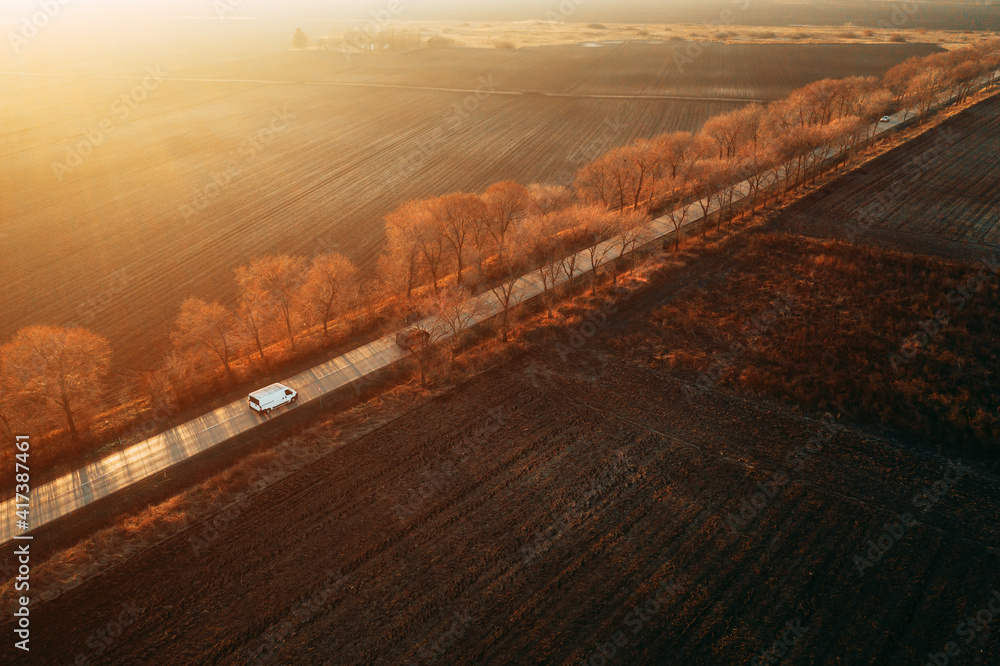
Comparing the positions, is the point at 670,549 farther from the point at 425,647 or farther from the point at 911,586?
the point at 425,647

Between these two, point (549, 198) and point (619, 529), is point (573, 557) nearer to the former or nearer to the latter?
point (619, 529)

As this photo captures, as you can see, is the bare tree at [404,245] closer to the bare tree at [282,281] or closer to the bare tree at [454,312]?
the bare tree at [454,312]

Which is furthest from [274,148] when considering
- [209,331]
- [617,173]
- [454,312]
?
[454,312]

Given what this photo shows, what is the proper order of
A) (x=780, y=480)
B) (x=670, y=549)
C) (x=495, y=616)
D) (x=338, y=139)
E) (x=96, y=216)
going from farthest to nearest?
(x=338, y=139) < (x=96, y=216) < (x=780, y=480) < (x=670, y=549) < (x=495, y=616)

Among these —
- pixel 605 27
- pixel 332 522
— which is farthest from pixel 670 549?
pixel 605 27

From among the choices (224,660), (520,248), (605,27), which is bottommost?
(224,660)

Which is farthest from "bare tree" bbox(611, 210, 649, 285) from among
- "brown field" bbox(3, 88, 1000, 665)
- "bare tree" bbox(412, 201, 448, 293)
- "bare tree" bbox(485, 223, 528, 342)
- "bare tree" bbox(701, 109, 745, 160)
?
"bare tree" bbox(701, 109, 745, 160)

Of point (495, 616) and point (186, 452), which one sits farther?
point (186, 452)

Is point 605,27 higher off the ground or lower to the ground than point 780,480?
higher

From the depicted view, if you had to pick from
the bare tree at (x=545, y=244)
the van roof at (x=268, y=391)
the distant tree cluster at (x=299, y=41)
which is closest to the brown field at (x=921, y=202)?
the bare tree at (x=545, y=244)

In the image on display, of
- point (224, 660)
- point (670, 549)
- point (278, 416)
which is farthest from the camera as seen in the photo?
point (278, 416)
